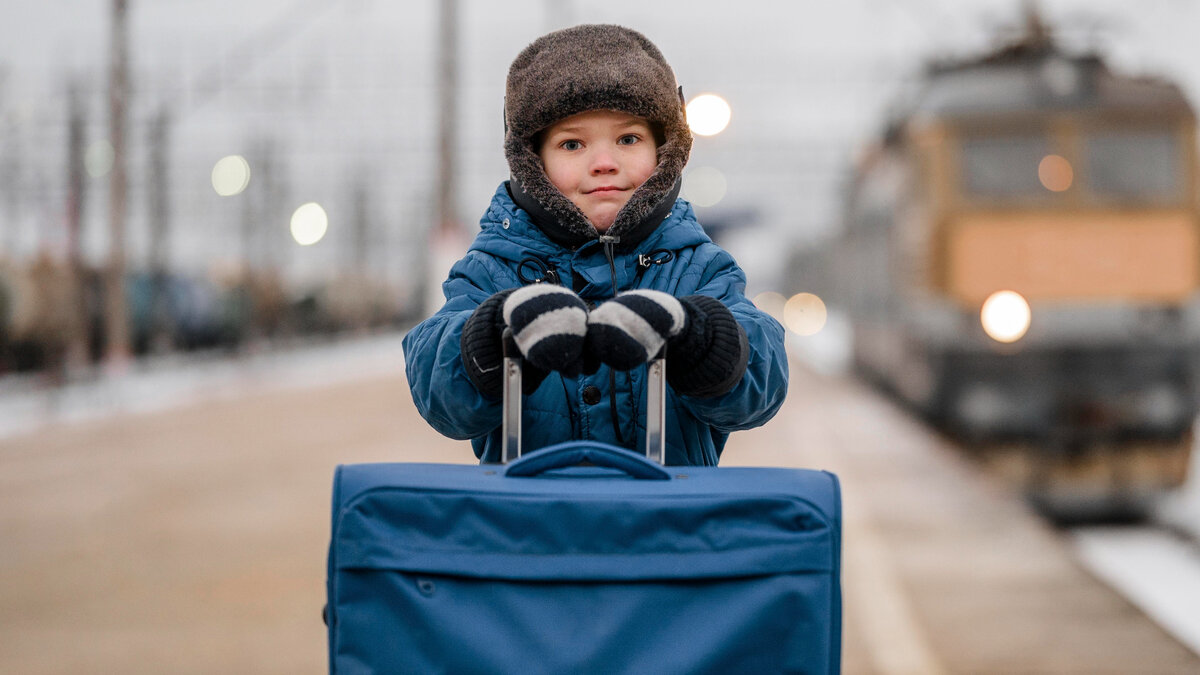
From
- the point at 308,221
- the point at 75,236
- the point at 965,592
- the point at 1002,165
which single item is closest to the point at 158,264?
the point at 75,236

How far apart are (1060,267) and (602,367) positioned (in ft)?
27.3

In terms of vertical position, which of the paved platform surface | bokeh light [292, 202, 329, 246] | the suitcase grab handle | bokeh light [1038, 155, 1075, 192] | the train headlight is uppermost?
bokeh light [1038, 155, 1075, 192]

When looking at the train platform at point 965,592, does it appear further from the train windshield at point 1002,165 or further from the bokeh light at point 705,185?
the bokeh light at point 705,185

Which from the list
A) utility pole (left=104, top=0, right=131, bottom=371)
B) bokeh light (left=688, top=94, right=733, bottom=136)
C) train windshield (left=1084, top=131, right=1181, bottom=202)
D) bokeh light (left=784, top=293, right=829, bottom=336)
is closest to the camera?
bokeh light (left=688, top=94, right=733, bottom=136)

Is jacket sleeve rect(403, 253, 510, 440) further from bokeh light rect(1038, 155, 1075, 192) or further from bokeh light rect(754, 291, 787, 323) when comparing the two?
bokeh light rect(754, 291, 787, 323)

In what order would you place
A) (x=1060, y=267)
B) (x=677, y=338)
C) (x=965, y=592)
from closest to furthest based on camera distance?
1. (x=677, y=338)
2. (x=965, y=592)
3. (x=1060, y=267)

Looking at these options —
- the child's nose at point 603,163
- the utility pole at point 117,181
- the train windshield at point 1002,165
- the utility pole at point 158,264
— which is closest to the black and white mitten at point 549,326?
the child's nose at point 603,163

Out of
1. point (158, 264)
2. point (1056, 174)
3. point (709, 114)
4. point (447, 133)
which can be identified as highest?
point (447, 133)

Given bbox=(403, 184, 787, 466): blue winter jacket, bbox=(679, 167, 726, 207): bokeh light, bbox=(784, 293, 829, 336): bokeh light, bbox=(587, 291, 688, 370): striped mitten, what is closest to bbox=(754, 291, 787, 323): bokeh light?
bbox=(784, 293, 829, 336): bokeh light

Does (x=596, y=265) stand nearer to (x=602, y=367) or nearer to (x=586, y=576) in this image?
(x=602, y=367)

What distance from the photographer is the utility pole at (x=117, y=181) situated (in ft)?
50.0

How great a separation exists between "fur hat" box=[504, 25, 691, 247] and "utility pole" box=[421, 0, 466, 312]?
11.4 meters

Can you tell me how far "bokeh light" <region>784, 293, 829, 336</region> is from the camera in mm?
68125

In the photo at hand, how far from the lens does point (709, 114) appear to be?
6844 mm
